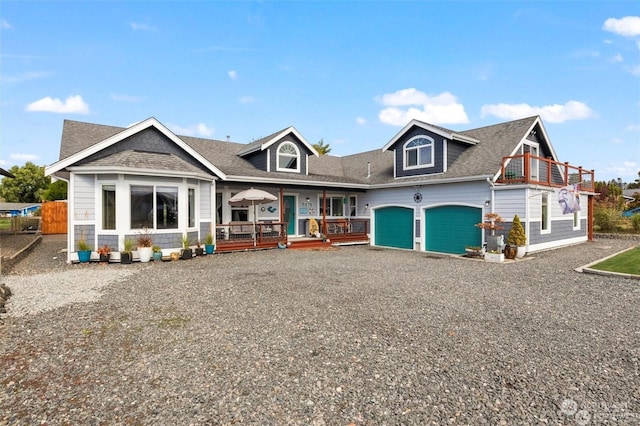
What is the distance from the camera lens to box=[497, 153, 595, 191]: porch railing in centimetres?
1229

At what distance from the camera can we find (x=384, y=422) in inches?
107

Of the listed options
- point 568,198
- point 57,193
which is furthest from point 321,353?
point 57,193

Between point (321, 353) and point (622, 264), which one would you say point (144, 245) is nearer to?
point (321, 353)

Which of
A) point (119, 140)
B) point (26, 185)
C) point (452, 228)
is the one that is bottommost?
point (452, 228)

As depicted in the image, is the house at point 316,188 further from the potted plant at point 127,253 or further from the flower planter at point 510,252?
the flower planter at point 510,252

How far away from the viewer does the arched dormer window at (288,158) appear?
1639 cm

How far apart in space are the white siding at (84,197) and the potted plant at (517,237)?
573 inches

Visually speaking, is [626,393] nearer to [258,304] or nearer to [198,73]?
[258,304]

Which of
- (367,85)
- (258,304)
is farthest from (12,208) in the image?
(258,304)

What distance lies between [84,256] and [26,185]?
6254 cm

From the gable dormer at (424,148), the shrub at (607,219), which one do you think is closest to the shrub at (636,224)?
the shrub at (607,219)

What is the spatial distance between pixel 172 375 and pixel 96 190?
9632 millimetres

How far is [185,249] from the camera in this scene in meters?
11.6

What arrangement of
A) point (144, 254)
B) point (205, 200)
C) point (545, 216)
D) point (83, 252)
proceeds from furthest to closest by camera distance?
point (545, 216) < point (205, 200) < point (144, 254) < point (83, 252)
